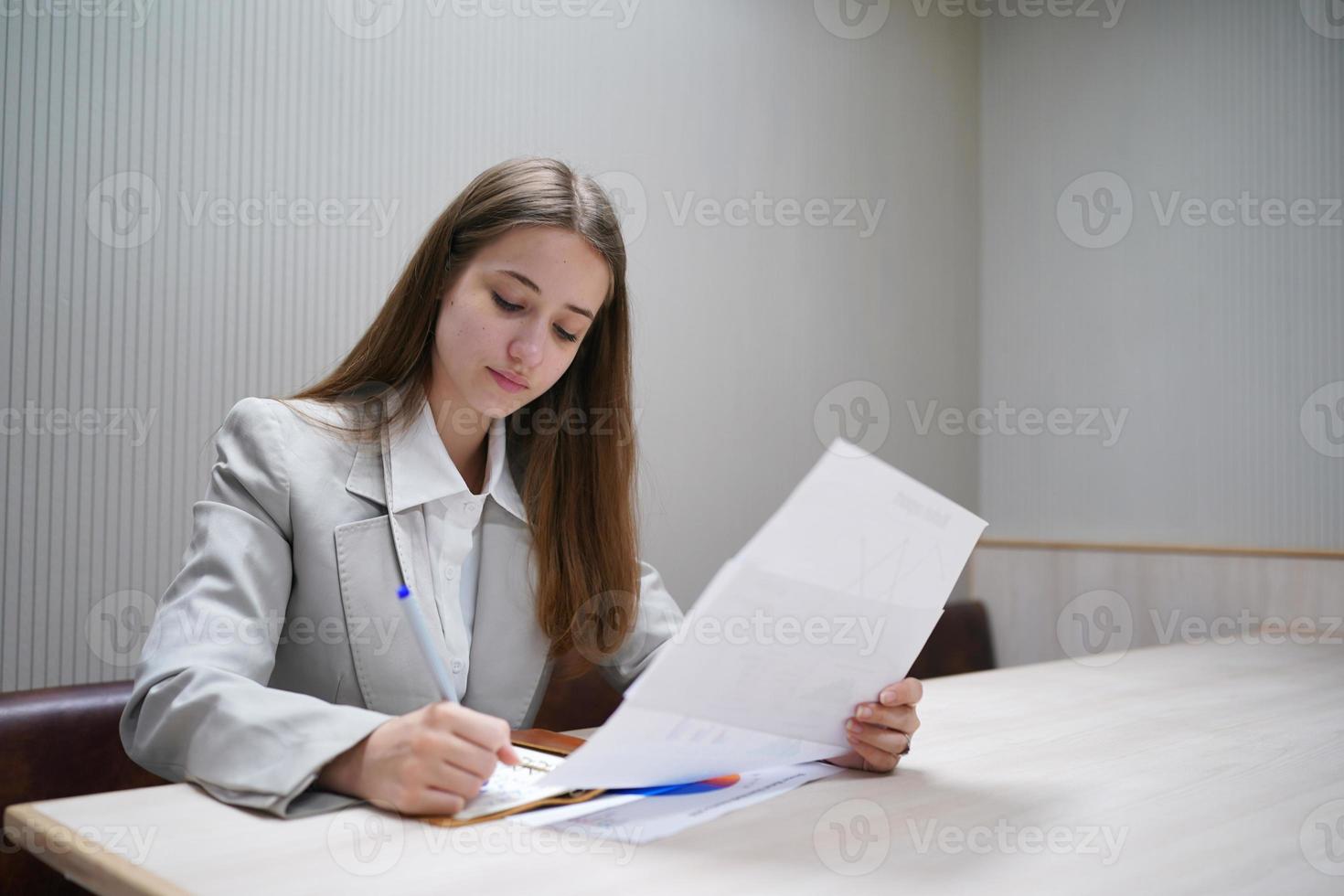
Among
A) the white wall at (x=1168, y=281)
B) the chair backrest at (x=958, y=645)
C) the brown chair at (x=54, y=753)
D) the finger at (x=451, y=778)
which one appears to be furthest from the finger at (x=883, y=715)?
the white wall at (x=1168, y=281)

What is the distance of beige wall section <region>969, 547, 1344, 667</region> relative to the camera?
244 cm

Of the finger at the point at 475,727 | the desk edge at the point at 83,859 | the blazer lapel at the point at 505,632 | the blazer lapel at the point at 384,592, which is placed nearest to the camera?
the desk edge at the point at 83,859

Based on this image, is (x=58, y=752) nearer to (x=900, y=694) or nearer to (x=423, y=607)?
(x=423, y=607)

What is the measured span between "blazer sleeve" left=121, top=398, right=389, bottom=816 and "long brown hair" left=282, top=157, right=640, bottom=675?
0.49ft

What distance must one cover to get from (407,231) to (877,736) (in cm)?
141

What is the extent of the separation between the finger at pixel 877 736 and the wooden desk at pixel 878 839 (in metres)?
0.03

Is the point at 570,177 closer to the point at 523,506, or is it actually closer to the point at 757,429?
the point at 523,506

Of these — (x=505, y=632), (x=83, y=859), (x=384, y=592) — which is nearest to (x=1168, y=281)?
(x=505, y=632)

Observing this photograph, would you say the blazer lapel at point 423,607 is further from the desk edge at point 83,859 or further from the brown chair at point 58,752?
the desk edge at point 83,859

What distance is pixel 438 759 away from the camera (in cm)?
73

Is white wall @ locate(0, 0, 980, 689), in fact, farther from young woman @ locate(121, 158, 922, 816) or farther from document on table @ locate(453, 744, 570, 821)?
document on table @ locate(453, 744, 570, 821)

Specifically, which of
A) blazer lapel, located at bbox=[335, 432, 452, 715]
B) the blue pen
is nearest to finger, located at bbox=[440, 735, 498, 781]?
the blue pen

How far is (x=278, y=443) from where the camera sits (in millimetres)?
1087

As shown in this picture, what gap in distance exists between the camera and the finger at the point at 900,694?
0.90 m
